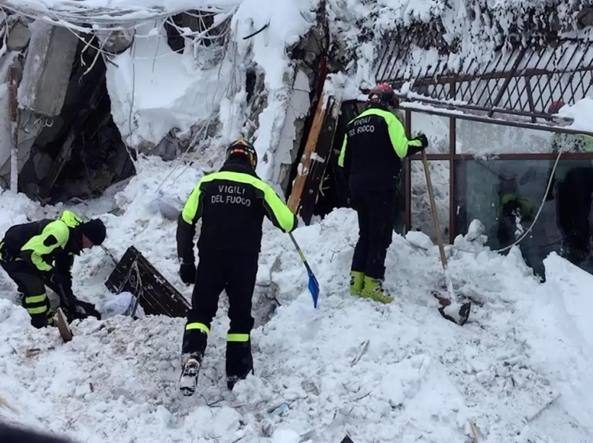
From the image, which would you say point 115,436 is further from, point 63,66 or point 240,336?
point 63,66

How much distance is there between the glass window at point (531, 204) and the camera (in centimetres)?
566

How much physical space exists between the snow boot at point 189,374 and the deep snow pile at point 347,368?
15cm

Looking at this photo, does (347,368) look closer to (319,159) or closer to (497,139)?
(497,139)

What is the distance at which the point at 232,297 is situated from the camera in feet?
15.7

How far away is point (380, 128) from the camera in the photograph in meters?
5.65

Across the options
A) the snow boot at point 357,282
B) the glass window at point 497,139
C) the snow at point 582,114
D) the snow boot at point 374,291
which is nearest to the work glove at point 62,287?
the snow boot at point 357,282

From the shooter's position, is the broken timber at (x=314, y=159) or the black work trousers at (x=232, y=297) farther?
the broken timber at (x=314, y=159)

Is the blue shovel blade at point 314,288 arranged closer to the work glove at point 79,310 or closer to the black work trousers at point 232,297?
the black work trousers at point 232,297

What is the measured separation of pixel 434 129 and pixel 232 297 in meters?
3.17

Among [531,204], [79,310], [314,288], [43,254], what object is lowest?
[79,310]

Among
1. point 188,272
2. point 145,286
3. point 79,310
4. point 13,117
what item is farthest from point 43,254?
point 13,117

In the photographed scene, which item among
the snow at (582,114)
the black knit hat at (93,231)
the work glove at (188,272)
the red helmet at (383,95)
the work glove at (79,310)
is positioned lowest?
the work glove at (79,310)

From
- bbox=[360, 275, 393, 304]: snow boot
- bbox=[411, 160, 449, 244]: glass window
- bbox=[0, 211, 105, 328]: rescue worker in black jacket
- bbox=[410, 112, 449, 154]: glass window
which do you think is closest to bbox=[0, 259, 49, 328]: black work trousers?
bbox=[0, 211, 105, 328]: rescue worker in black jacket

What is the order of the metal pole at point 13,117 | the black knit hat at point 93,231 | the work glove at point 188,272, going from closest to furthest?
1. the work glove at point 188,272
2. the black knit hat at point 93,231
3. the metal pole at point 13,117
